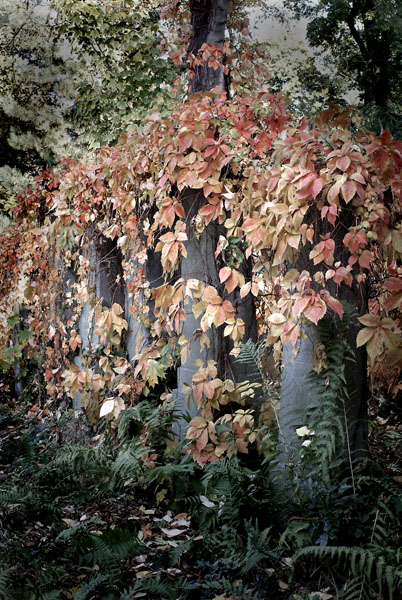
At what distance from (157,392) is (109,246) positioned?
1476 mm

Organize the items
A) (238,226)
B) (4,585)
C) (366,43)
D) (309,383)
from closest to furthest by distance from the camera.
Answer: (4,585), (309,383), (238,226), (366,43)

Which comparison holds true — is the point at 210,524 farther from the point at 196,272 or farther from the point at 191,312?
the point at 196,272

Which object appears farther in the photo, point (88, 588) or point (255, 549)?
point (255, 549)

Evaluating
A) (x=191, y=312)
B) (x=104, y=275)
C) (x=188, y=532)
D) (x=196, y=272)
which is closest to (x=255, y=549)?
(x=188, y=532)

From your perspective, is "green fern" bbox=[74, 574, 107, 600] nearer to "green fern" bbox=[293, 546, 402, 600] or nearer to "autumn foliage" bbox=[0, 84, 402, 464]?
"green fern" bbox=[293, 546, 402, 600]

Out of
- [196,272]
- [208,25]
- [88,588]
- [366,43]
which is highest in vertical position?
[366,43]

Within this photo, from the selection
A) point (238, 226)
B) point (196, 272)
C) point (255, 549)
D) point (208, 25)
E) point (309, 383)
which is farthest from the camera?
point (208, 25)

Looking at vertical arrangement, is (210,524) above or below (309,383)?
below

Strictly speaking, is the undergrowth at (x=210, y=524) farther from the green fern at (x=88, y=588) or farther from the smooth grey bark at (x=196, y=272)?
the smooth grey bark at (x=196, y=272)

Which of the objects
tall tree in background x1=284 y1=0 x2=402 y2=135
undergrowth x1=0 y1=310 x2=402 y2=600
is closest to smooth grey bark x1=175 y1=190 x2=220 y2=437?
undergrowth x1=0 y1=310 x2=402 y2=600

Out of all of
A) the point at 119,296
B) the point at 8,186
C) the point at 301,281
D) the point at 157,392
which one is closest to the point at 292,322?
the point at 301,281

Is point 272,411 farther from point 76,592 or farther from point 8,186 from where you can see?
point 8,186

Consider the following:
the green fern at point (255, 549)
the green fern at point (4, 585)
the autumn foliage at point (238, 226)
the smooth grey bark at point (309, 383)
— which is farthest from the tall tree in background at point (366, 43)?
the green fern at point (4, 585)

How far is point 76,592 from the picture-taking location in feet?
7.84
